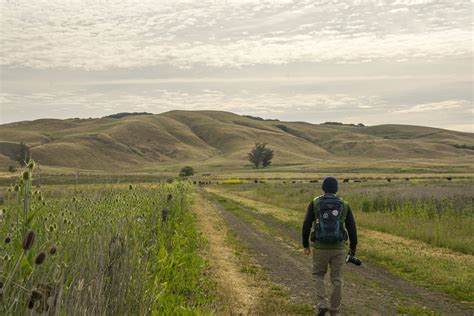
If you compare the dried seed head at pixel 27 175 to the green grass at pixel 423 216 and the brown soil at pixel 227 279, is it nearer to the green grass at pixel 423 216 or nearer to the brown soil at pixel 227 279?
the brown soil at pixel 227 279

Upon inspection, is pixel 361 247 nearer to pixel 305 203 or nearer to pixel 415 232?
pixel 415 232

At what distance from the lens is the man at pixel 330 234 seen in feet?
29.2

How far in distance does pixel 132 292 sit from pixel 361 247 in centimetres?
1374

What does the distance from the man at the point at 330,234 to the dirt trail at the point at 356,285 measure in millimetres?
1002

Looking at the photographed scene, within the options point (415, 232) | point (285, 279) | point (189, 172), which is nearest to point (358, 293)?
point (285, 279)

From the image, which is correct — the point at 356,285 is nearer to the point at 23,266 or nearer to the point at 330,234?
the point at 330,234

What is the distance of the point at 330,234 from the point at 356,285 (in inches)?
A: 160

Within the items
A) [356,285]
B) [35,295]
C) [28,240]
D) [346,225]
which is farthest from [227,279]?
[35,295]

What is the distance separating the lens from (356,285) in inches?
486

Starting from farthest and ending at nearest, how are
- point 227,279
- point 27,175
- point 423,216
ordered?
point 423,216 < point 227,279 < point 27,175

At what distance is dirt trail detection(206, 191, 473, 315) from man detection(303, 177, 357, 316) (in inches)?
39.5

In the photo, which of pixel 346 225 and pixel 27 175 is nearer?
pixel 27 175

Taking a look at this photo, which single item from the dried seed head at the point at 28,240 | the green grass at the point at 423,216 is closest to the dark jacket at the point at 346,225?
the dried seed head at the point at 28,240

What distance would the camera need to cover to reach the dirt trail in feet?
34.1
